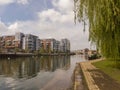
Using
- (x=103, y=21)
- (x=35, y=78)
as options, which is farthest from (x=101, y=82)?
(x=35, y=78)

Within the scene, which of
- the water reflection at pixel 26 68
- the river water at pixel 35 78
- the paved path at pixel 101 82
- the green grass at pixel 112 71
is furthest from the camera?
the water reflection at pixel 26 68

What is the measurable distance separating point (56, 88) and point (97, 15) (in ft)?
27.0

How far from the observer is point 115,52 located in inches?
872

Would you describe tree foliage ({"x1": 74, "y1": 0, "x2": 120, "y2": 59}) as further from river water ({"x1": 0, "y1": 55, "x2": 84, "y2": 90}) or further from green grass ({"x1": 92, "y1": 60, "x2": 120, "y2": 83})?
river water ({"x1": 0, "y1": 55, "x2": 84, "y2": 90})

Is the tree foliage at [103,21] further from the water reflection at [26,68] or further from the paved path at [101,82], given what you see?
the water reflection at [26,68]

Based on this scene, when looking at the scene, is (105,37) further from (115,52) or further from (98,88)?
(98,88)

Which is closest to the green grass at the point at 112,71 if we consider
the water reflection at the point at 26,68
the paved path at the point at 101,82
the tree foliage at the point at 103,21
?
the paved path at the point at 101,82

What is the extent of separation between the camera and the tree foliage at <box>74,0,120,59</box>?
1904 cm

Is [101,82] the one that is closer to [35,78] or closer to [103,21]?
[103,21]

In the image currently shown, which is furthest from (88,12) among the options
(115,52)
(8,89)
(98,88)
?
(8,89)

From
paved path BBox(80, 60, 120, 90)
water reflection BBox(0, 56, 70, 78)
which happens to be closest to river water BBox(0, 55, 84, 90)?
water reflection BBox(0, 56, 70, 78)

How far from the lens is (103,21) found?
19.8 meters

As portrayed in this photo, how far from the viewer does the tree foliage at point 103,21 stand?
19.0 metres

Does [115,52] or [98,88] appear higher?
[115,52]
